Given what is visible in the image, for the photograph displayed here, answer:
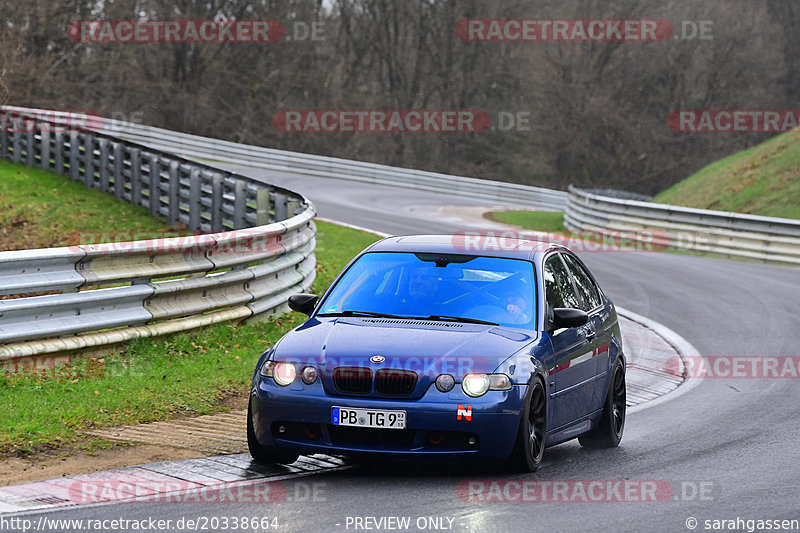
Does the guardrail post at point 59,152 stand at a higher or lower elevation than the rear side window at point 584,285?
lower

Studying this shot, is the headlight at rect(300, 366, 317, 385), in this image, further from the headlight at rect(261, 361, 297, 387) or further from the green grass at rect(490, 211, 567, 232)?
the green grass at rect(490, 211, 567, 232)

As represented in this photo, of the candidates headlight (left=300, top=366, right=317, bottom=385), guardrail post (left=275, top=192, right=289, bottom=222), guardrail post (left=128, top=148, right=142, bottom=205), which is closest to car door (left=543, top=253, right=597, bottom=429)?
headlight (left=300, top=366, right=317, bottom=385)

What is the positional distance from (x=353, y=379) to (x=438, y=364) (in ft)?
1.71

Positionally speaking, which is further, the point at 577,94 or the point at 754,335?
the point at 577,94

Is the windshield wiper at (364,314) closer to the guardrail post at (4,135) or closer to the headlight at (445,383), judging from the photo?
the headlight at (445,383)

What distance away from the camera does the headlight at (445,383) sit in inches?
278

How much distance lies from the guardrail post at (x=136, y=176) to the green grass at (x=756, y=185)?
16.9 metres

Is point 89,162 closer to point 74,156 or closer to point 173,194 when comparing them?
point 74,156

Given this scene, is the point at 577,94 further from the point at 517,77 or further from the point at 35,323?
the point at 35,323

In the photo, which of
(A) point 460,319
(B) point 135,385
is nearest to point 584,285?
(A) point 460,319

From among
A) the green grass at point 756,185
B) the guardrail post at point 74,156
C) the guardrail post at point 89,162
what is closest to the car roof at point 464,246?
the guardrail post at point 89,162

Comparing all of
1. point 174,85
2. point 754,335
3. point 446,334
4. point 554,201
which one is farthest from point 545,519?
point 174,85

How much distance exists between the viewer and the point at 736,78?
6106 centimetres

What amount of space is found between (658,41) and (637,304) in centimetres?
4517
